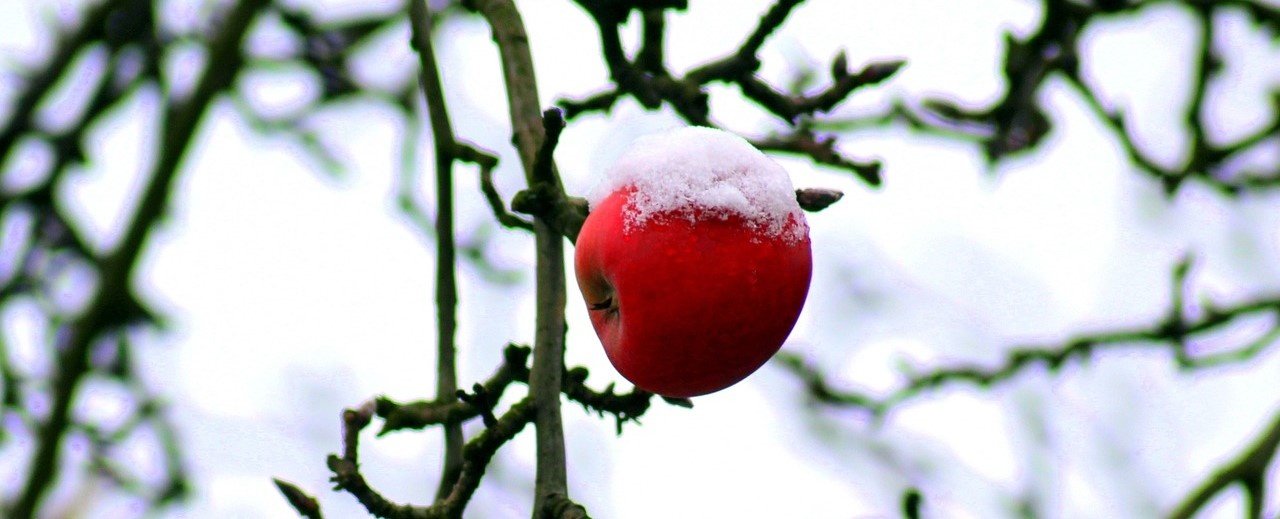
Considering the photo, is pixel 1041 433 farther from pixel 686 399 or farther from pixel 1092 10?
pixel 686 399

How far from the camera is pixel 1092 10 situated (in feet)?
10.3

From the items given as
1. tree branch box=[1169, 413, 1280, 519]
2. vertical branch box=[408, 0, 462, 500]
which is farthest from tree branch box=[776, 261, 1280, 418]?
vertical branch box=[408, 0, 462, 500]

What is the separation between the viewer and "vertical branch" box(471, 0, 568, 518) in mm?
1259

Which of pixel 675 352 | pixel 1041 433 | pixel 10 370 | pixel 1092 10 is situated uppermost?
pixel 10 370

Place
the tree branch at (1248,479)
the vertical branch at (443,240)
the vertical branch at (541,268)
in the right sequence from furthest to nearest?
the tree branch at (1248,479) < the vertical branch at (443,240) < the vertical branch at (541,268)

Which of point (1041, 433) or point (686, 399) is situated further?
point (1041, 433)

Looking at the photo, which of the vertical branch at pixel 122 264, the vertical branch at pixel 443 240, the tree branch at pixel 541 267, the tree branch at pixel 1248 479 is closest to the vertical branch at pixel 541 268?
the tree branch at pixel 541 267

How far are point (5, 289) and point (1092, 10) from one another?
3764 mm

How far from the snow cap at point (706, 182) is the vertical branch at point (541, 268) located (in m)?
0.09

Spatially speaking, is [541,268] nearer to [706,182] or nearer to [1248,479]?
[706,182]

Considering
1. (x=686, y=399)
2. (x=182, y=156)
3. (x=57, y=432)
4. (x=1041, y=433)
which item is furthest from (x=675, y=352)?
(x=1041, y=433)

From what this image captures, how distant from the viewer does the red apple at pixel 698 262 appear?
128cm

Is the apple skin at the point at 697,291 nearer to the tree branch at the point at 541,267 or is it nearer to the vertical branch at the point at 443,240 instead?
the tree branch at the point at 541,267

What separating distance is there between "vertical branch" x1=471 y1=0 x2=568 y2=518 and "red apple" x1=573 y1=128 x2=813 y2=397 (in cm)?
6
